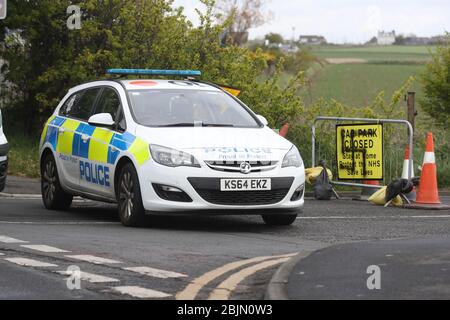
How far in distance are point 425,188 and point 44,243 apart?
702 cm

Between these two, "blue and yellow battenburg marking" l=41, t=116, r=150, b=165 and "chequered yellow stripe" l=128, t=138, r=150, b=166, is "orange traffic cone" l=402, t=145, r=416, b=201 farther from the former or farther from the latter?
"chequered yellow stripe" l=128, t=138, r=150, b=166

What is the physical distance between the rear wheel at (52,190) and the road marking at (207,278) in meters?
5.00

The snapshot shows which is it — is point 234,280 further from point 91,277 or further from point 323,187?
point 323,187

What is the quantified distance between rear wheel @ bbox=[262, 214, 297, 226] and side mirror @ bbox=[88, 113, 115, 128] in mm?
1982

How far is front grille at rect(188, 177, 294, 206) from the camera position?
11953 millimetres

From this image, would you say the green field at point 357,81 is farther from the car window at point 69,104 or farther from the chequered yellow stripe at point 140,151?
the chequered yellow stripe at point 140,151

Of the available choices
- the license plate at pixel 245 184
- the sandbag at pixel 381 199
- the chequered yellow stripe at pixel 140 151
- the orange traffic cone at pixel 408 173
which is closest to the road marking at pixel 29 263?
the chequered yellow stripe at pixel 140 151

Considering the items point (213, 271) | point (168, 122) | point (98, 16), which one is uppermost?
point (98, 16)

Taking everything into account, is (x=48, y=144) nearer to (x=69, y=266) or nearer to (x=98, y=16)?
(x=69, y=266)

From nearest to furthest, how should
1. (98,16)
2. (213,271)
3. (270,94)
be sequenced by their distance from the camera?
(213,271) → (270,94) → (98,16)

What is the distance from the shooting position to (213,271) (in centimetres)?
898

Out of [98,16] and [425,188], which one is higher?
[98,16]
